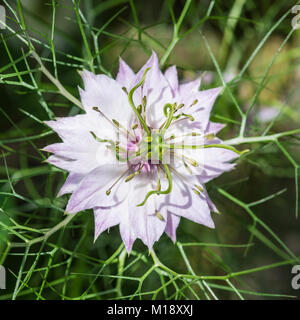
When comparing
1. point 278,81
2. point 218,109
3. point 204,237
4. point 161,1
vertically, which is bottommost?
point 204,237

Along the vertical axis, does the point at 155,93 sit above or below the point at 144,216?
above

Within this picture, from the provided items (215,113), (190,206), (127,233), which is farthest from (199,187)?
(215,113)

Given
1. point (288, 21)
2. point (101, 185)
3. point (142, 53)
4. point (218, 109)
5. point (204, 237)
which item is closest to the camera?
point (101, 185)

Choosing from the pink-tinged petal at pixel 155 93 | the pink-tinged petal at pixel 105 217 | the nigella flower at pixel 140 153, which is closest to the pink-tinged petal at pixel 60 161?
the nigella flower at pixel 140 153

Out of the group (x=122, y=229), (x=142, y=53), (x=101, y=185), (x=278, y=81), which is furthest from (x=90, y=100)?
(x=278, y=81)

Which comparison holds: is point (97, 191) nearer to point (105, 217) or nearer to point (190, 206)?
point (105, 217)

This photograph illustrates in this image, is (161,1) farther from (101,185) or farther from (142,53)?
(101,185)
